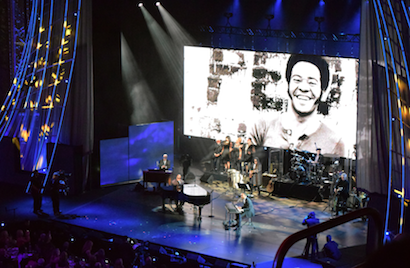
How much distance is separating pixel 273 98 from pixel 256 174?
102 inches

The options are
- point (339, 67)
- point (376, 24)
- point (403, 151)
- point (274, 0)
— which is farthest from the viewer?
point (274, 0)

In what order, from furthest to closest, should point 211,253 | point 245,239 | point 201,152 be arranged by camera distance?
point 201,152 < point 245,239 < point 211,253

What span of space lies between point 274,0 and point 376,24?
5.77 m

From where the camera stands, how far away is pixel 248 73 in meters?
15.3

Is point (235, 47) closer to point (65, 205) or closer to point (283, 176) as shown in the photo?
point (283, 176)

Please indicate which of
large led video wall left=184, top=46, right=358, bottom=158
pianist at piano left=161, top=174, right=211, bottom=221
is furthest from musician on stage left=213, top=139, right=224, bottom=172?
pianist at piano left=161, top=174, right=211, bottom=221

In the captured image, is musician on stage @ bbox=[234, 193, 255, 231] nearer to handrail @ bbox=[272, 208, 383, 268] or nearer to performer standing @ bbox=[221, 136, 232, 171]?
performer standing @ bbox=[221, 136, 232, 171]

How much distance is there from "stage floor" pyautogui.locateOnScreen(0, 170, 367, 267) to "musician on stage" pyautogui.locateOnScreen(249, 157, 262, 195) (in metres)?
0.39

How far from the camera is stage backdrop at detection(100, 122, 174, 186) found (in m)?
15.5

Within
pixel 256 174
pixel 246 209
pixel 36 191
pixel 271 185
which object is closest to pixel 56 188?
pixel 36 191

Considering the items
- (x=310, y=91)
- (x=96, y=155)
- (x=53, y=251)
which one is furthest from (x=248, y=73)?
(x=53, y=251)

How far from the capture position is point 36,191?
12.7 m

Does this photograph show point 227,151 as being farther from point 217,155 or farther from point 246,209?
point 246,209

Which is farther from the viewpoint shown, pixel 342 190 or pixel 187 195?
pixel 342 190
